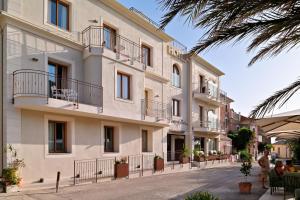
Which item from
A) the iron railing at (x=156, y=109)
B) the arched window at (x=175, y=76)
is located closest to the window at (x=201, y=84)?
the arched window at (x=175, y=76)

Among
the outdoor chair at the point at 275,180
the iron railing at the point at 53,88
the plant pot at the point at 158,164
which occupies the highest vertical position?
the iron railing at the point at 53,88

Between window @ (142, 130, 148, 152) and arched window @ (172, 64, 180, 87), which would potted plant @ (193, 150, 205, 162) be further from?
window @ (142, 130, 148, 152)

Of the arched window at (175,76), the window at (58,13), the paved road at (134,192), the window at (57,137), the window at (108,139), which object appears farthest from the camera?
the arched window at (175,76)

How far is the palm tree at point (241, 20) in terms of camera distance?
15.5ft

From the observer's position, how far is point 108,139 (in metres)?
19.7

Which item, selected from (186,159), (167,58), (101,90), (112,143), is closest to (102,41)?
(101,90)

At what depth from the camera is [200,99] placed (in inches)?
1331

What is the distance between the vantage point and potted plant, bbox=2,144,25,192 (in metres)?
12.0

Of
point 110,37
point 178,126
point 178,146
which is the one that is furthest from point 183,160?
point 110,37

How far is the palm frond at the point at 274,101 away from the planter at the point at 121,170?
1276cm

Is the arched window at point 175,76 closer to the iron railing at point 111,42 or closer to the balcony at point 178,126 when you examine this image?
the balcony at point 178,126

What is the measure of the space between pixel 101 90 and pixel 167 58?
10510 millimetres

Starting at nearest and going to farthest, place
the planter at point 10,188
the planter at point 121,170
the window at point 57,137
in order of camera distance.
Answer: the planter at point 10,188 → the window at point 57,137 → the planter at point 121,170

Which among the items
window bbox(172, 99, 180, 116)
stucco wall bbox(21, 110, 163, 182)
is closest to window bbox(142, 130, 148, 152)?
stucco wall bbox(21, 110, 163, 182)
